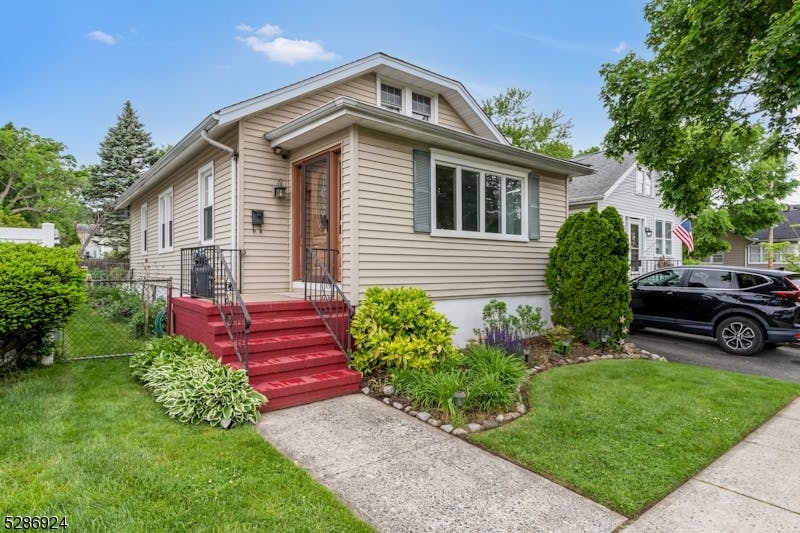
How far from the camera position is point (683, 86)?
735cm

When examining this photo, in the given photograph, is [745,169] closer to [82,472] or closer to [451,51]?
[451,51]

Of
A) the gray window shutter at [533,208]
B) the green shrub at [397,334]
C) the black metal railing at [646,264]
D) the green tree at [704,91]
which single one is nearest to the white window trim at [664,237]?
the black metal railing at [646,264]

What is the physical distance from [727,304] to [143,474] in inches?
339

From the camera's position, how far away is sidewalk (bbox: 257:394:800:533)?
243 centimetres

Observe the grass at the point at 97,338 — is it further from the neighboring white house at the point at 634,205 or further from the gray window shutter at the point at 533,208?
the neighboring white house at the point at 634,205

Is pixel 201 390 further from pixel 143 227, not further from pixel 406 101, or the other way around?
pixel 143 227

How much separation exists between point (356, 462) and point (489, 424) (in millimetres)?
1412

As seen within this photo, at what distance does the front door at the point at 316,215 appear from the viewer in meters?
6.18

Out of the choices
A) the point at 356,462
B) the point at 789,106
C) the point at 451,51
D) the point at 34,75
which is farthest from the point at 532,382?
the point at 34,75

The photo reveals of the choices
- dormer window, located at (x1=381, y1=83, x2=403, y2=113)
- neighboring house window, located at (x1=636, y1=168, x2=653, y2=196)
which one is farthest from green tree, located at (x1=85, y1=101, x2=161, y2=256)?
neighboring house window, located at (x1=636, y1=168, x2=653, y2=196)

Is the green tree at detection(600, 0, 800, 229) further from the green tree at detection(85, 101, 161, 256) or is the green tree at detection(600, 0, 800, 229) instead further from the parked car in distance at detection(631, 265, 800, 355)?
the green tree at detection(85, 101, 161, 256)

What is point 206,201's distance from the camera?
8.01m

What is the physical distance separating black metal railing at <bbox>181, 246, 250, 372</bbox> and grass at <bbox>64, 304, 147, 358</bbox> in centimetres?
118

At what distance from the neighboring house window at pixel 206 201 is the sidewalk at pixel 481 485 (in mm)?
4893
